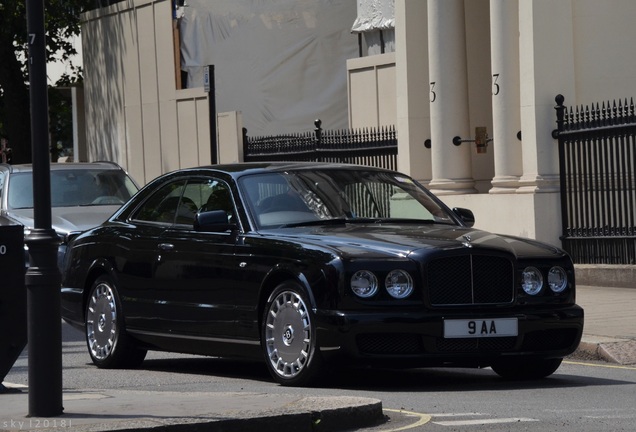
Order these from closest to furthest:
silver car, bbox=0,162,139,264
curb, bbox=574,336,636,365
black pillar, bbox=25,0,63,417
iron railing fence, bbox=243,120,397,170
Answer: black pillar, bbox=25,0,63,417 → curb, bbox=574,336,636,365 → silver car, bbox=0,162,139,264 → iron railing fence, bbox=243,120,397,170

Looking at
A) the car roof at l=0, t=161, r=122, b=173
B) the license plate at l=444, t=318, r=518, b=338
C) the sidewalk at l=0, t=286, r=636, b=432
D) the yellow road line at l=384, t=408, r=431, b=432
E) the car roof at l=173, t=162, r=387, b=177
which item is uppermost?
the car roof at l=0, t=161, r=122, b=173

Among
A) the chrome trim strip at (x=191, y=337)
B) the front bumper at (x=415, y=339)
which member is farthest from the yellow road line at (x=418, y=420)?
the chrome trim strip at (x=191, y=337)

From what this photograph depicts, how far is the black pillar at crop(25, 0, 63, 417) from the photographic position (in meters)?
7.83

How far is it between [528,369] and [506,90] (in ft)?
36.6

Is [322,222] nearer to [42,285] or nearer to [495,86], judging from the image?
[42,285]

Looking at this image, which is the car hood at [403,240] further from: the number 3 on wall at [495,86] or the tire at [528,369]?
the number 3 on wall at [495,86]

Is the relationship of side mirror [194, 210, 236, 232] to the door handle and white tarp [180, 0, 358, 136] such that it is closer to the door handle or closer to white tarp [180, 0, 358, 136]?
the door handle

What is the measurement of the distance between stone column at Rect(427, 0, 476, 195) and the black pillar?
1597cm

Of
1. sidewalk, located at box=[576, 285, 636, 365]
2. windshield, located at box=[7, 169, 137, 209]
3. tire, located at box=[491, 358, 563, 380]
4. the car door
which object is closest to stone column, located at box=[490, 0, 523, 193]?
sidewalk, located at box=[576, 285, 636, 365]

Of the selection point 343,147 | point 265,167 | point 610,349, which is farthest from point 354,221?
Answer: point 343,147

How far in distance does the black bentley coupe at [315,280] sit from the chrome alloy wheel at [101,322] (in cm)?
1

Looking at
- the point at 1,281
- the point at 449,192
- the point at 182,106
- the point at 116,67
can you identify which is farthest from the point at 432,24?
the point at 1,281

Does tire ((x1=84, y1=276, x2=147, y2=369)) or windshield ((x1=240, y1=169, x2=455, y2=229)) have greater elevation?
windshield ((x1=240, y1=169, x2=455, y2=229))

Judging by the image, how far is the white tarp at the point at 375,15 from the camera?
2848 centimetres
